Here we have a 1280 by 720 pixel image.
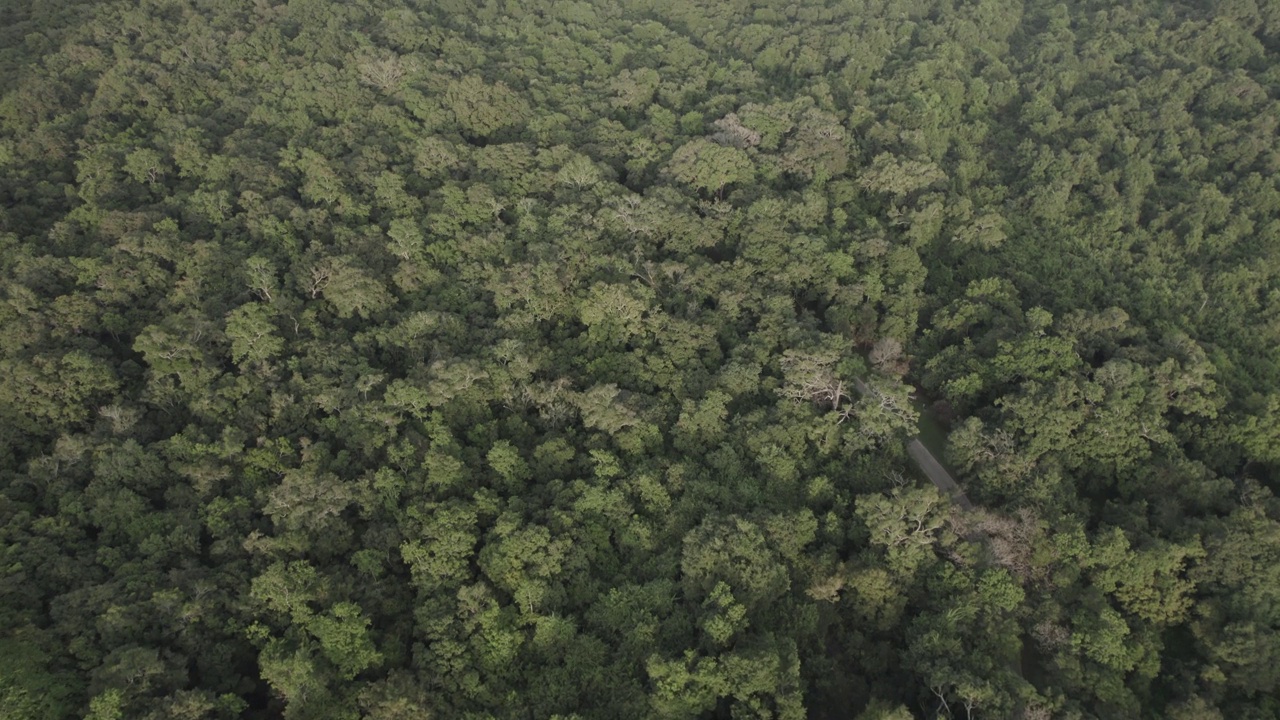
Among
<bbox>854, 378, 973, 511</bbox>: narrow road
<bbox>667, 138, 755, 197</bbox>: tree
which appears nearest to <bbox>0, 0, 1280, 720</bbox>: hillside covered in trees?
<bbox>667, 138, 755, 197</bbox>: tree

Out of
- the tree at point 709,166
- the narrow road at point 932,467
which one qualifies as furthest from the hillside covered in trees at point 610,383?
the narrow road at point 932,467

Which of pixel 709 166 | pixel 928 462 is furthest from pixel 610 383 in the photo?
pixel 709 166

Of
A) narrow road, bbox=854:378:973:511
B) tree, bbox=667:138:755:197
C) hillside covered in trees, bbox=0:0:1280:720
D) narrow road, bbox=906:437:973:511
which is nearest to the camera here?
hillside covered in trees, bbox=0:0:1280:720

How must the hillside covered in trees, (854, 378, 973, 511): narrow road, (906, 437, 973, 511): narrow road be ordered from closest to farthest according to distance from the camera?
the hillside covered in trees < (906, 437, 973, 511): narrow road < (854, 378, 973, 511): narrow road

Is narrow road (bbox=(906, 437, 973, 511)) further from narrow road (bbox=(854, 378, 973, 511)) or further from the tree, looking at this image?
the tree

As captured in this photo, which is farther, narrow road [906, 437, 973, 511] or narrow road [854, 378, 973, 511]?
narrow road [854, 378, 973, 511]

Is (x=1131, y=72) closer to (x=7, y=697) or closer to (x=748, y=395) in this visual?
(x=748, y=395)

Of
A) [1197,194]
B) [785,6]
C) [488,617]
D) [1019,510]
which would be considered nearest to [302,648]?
[488,617]

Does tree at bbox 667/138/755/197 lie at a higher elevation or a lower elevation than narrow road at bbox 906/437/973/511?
higher

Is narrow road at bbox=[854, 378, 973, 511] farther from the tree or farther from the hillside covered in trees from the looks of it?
the tree
